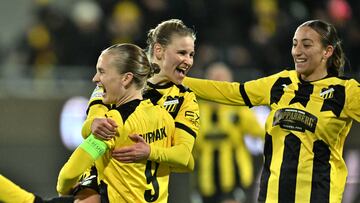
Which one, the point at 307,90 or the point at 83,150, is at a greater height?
the point at 307,90

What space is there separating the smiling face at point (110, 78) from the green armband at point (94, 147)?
0.81 feet

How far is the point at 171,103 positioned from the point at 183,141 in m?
0.27

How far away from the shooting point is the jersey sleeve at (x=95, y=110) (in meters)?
4.38

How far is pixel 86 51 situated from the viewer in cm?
1112

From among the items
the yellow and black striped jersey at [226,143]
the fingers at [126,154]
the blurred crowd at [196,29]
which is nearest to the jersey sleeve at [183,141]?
the fingers at [126,154]

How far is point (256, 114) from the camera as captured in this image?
9305 millimetres

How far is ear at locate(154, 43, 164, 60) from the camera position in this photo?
492 centimetres

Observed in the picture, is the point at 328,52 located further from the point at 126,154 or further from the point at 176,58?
the point at 126,154

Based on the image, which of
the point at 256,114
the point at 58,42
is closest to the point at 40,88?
the point at 58,42

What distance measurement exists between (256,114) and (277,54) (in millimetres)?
2325

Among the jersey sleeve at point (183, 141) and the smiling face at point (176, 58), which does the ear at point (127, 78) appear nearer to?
the jersey sleeve at point (183, 141)

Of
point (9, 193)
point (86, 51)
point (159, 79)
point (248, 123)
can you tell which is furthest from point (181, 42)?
point (86, 51)

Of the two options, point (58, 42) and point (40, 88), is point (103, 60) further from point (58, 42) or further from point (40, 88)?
point (58, 42)

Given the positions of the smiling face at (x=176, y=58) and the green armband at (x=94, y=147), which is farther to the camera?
the smiling face at (x=176, y=58)
